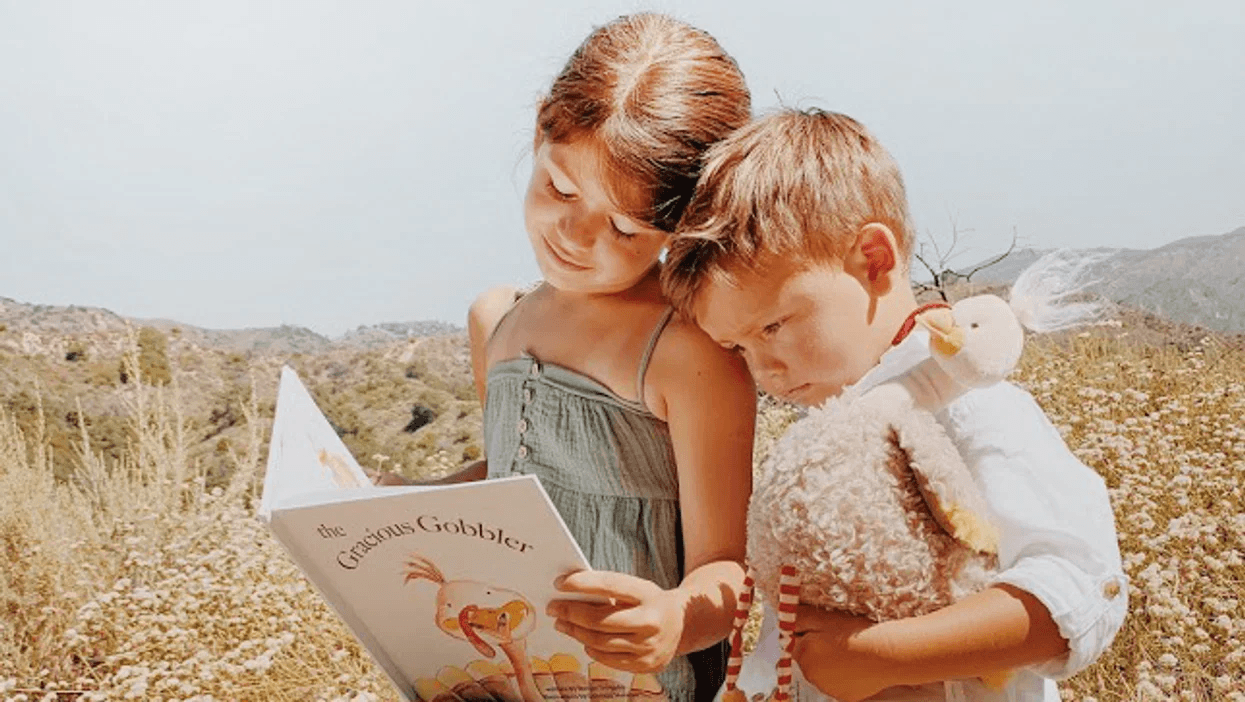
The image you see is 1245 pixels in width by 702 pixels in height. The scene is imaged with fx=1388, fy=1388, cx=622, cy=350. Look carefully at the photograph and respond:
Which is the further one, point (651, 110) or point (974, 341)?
point (651, 110)

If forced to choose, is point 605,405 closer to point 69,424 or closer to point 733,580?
point 733,580

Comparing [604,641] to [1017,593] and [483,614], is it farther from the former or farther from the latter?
[1017,593]

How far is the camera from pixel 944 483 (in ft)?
4.39

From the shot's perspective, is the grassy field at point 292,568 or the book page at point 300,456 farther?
the grassy field at point 292,568

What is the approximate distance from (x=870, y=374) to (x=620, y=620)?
37cm

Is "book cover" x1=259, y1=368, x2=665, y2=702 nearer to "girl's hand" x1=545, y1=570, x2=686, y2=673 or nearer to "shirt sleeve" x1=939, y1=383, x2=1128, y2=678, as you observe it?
"girl's hand" x1=545, y1=570, x2=686, y2=673

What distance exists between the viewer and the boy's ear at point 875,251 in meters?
1.50

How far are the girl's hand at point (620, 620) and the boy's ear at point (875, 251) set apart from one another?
0.42 metres

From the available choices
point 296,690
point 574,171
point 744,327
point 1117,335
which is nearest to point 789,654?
point 744,327

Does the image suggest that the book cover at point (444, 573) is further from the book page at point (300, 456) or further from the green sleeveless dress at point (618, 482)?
the green sleeveless dress at point (618, 482)

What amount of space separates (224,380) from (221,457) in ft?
3.55

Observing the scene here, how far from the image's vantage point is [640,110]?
66.4 inches

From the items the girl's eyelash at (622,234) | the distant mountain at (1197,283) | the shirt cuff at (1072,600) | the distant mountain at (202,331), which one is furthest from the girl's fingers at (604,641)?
the distant mountain at (202,331)

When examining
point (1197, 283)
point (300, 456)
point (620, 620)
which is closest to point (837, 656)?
point (620, 620)
